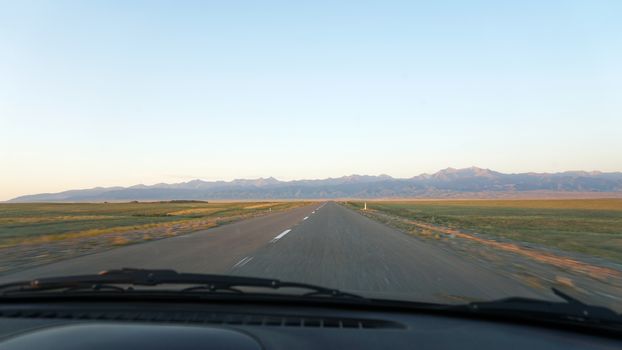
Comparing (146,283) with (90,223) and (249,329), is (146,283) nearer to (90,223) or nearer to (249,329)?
(249,329)

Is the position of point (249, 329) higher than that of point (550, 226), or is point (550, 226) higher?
point (249, 329)

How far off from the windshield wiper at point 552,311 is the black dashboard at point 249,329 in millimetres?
88

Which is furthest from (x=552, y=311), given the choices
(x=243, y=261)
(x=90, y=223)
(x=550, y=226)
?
(x=90, y=223)

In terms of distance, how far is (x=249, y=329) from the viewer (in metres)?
2.94

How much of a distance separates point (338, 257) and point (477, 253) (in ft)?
15.6

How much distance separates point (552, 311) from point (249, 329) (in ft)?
6.89

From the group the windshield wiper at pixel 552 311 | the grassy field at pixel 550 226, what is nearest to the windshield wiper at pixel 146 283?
the windshield wiper at pixel 552 311

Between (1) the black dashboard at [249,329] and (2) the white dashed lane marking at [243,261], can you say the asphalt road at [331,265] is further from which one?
(1) the black dashboard at [249,329]

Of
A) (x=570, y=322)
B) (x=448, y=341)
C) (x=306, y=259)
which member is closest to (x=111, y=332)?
(x=448, y=341)

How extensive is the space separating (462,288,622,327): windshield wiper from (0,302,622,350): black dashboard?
88 mm

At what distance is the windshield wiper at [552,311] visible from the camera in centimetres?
311

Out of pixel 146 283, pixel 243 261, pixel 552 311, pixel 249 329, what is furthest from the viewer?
pixel 243 261

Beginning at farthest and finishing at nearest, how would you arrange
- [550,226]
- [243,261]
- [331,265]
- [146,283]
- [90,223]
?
[90,223] < [550,226] < [243,261] < [331,265] < [146,283]

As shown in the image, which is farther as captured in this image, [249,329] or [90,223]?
[90,223]
